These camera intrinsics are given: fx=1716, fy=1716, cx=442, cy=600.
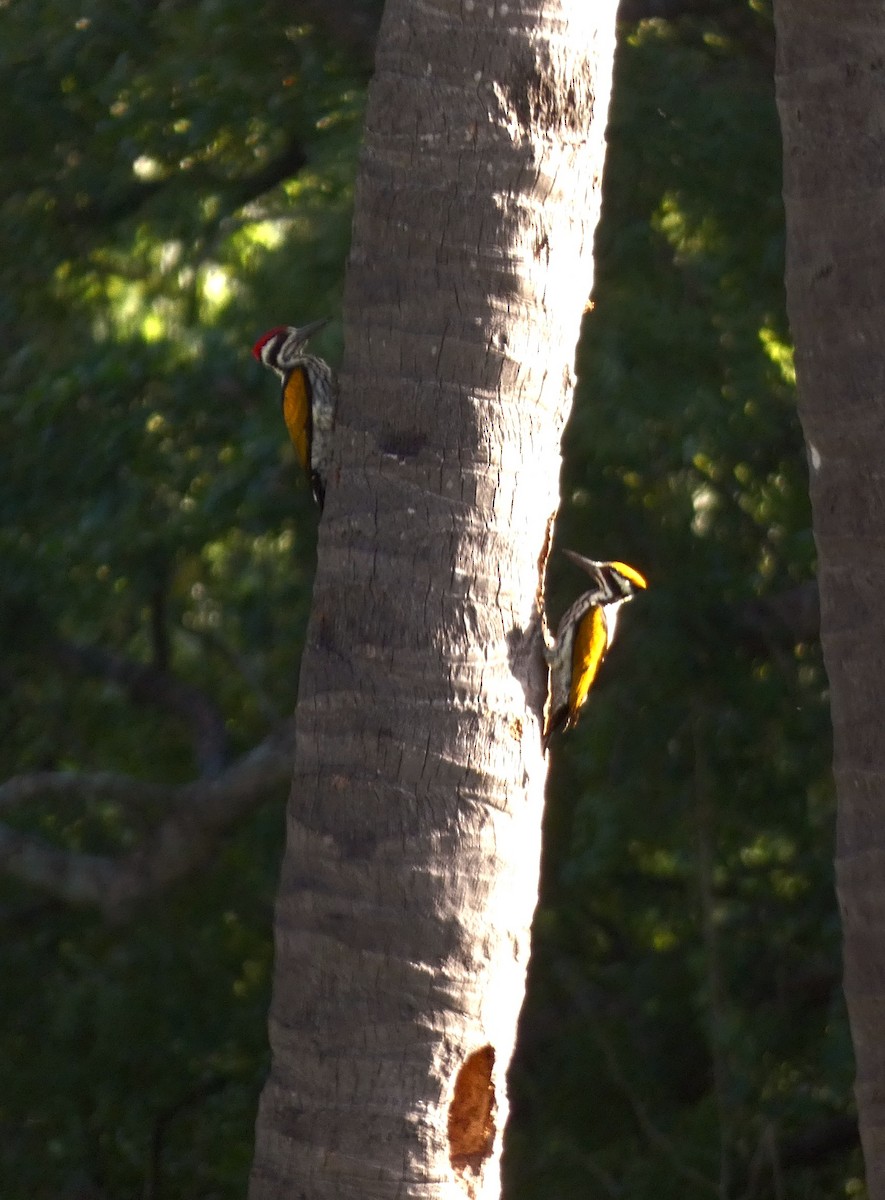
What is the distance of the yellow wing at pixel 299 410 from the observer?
4.94 meters

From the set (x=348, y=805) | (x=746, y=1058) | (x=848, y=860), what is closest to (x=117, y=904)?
(x=746, y=1058)

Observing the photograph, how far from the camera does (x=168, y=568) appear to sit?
7445 mm

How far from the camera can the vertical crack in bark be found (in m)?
3.00

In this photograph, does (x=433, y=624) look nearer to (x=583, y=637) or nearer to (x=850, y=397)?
(x=850, y=397)

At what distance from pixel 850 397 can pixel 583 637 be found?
105 centimetres

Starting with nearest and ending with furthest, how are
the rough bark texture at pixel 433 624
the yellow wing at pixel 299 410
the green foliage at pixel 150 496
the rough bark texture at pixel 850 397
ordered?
the rough bark texture at pixel 433 624, the rough bark texture at pixel 850 397, the yellow wing at pixel 299 410, the green foliage at pixel 150 496

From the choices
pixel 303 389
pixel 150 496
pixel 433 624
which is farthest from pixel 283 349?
pixel 433 624

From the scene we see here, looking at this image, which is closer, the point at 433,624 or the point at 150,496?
the point at 433,624

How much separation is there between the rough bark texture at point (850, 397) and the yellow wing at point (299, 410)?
1398 mm

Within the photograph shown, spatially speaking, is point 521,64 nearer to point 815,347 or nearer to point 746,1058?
point 815,347

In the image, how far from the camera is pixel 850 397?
4.29 metres

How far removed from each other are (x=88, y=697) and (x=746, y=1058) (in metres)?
3.72

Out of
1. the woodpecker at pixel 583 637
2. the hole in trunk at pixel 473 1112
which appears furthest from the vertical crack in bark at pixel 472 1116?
the woodpecker at pixel 583 637

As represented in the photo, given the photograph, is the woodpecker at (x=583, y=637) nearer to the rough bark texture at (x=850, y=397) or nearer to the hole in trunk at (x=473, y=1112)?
the rough bark texture at (x=850, y=397)
